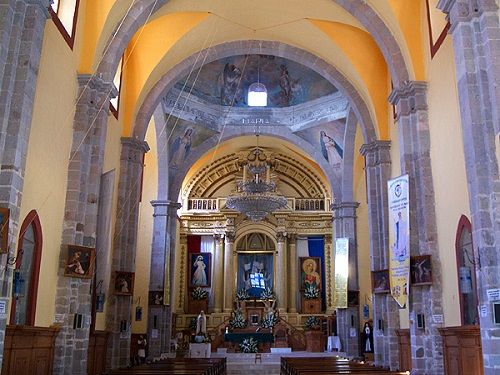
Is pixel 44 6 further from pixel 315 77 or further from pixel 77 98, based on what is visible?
pixel 315 77

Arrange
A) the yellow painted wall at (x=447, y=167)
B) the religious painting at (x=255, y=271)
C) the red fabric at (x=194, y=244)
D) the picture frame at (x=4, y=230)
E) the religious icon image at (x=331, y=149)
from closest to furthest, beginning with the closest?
the picture frame at (x=4, y=230) → the yellow painted wall at (x=447, y=167) → the religious icon image at (x=331, y=149) → the religious painting at (x=255, y=271) → the red fabric at (x=194, y=244)

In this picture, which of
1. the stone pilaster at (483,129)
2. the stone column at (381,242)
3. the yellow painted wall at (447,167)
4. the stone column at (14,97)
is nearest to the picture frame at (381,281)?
the stone column at (381,242)

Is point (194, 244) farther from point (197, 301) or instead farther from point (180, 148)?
point (180, 148)

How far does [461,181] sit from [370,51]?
6.44m

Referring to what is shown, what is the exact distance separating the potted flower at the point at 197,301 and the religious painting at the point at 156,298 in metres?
6.51

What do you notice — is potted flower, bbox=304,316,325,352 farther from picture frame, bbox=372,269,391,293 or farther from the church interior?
picture frame, bbox=372,269,391,293

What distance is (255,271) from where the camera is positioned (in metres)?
26.2

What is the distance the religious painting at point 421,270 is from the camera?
35.7ft

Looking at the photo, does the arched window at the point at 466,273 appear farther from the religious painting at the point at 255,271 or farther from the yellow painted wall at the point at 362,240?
the religious painting at the point at 255,271

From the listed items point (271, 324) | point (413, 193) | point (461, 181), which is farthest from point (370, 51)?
point (271, 324)

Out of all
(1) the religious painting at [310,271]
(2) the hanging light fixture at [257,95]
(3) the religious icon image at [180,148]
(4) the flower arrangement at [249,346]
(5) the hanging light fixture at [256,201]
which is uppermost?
(2) the hanging light fixture at [257,95]

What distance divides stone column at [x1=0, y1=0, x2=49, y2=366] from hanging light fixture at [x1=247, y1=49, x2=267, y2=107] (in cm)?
1569

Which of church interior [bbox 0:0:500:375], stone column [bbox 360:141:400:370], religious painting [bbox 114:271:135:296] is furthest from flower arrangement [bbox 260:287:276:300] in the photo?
religious painting [bbox 114:271:135:296]

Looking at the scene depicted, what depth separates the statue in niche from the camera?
22438mm
